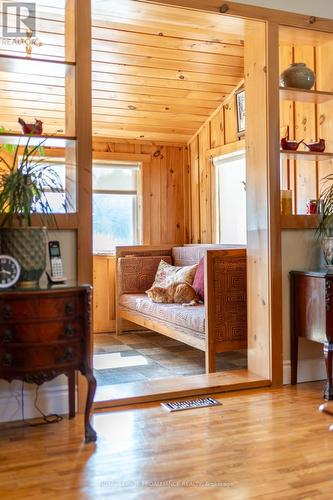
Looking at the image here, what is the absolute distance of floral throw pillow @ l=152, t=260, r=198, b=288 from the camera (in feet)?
15.7

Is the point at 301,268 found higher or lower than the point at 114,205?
lower

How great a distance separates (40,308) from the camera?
2314 millimetres

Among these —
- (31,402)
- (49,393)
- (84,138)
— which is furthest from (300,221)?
(31,402)

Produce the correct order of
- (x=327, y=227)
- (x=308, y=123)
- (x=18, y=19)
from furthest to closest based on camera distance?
1. (x=308, y=123)
2. (x=18, y=19)
3. (x=327, y=227)

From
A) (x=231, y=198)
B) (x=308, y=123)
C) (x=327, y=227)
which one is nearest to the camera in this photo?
(x=327, y=227)

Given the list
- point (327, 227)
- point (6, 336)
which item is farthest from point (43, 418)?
point (327, 227)

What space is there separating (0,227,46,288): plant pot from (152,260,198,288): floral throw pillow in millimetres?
2426

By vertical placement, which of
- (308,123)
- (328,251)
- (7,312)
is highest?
(308,123)

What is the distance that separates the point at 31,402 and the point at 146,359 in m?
1.63

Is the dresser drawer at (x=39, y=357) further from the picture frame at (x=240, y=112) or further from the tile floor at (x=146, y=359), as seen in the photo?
the picture frame at (x=240, y=112)

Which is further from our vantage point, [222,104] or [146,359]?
[222,104]

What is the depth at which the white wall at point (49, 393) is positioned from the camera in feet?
8.71

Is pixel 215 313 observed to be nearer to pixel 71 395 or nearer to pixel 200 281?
pixel 200 281

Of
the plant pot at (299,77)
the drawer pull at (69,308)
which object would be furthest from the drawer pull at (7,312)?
the plant pot at (299,77)
